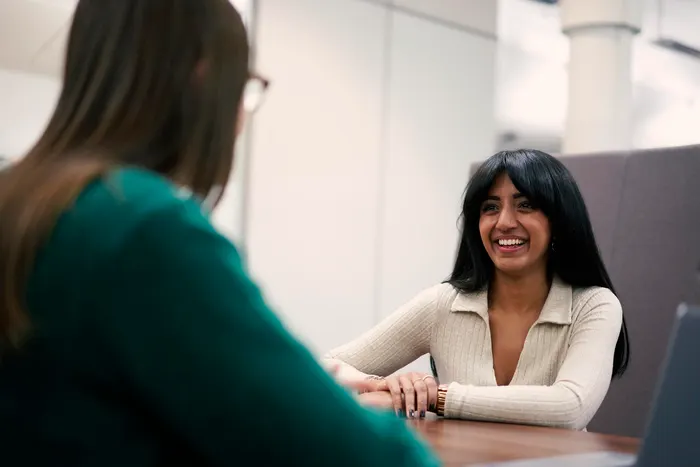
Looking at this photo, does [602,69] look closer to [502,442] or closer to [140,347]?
[502,442]

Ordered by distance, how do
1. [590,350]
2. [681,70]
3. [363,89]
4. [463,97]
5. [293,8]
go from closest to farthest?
1. [590,350]
2. [293,8]
3. [363,89]
4. [463,97]
5. [681,70]

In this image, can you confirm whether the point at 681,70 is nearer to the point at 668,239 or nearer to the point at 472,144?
the point at 472,144

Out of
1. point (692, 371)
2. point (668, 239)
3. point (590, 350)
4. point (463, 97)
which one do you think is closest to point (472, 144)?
point (463, 97)

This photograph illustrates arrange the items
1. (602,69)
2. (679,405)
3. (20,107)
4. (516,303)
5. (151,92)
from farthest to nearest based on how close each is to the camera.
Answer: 1. (602,69)
2. (20,107)
3. (516,303)
4. (679,405)
5. (151,92)

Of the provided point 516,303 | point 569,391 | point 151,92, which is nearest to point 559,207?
point 516,303

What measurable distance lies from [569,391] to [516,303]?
43cm

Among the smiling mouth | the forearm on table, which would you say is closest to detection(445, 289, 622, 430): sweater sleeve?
the forearm on table

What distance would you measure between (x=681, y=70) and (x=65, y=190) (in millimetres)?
8075

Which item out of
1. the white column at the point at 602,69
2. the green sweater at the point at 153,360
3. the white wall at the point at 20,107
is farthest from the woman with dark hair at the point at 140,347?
the white column at the point at 602,69

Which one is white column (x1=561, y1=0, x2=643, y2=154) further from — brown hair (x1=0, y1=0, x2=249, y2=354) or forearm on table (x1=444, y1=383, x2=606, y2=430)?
brown hair (x1=0, y1=0, x2=249, y2=354)

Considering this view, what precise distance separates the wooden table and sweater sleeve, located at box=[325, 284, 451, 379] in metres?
0.62

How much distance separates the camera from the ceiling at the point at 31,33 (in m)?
3.71

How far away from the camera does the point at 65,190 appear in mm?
665

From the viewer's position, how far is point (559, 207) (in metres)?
2.32
